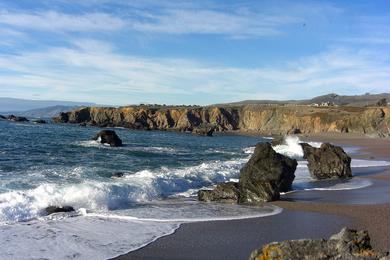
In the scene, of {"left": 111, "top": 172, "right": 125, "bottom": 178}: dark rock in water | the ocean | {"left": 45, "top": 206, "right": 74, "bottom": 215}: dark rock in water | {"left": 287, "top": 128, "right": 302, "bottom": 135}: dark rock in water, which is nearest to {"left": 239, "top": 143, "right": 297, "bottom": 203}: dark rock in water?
the ocean

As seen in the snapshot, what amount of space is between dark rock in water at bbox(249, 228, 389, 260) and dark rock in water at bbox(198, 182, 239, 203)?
37.9ft

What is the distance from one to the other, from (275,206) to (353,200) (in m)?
3.67

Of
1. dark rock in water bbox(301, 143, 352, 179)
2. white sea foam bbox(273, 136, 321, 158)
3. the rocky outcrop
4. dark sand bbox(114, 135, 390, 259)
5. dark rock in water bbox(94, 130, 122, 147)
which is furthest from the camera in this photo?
dark rock in water bbox(94, 130, 122, 147)

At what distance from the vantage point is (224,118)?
138250mm

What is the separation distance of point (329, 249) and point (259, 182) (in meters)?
13.1

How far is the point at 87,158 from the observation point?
36.4 metres

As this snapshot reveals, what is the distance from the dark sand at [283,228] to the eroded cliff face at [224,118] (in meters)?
96.0

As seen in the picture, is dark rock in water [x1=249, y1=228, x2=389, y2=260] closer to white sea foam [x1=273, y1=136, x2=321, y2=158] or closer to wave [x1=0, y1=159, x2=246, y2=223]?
wave [x1=0, y1=159, x2=246, y2=223]

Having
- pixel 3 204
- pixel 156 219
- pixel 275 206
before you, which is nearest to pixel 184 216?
pixel 156 219

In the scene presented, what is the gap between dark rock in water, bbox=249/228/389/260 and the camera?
24.0ft

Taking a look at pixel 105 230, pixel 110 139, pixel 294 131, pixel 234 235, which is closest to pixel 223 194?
pixel 234 235

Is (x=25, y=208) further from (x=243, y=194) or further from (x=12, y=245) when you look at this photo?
(x=243, y=194)

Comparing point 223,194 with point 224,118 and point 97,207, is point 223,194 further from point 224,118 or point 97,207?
point 224,118

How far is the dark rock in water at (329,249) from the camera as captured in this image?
7312mm
